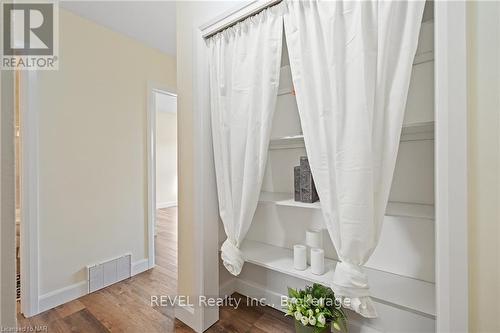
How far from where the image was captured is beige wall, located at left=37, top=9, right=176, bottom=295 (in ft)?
6.13

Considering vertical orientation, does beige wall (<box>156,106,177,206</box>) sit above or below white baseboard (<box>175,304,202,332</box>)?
above

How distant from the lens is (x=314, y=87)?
1166 millimetres

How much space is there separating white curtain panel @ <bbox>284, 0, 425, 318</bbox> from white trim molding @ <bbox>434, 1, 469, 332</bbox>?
116 millimetres

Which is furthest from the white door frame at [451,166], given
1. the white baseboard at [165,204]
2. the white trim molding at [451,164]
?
the white baseboard at [165,204]

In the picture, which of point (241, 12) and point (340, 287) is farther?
point (241, 12)

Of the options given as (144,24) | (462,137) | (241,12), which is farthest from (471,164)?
(144,24)

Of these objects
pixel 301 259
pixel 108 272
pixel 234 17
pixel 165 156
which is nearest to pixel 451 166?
pixel 301 259

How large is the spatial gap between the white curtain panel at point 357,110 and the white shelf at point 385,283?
0.59ft

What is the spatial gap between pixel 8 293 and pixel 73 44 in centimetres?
221

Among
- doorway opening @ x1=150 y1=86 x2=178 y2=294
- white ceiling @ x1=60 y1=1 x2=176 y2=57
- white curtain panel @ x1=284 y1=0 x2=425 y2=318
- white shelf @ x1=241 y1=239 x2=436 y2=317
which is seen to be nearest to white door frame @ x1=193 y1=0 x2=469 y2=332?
white curtain panel @ x1=284 y1=0 x2=425 y2=318

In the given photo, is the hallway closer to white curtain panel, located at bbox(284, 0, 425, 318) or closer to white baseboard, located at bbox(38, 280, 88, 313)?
white baseboard, located at bbox(38, 280, 88, 313)

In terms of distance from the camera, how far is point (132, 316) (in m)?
1.72

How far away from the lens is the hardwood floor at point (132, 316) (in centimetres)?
160

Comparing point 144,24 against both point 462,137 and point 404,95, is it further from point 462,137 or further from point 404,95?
point 462,137
